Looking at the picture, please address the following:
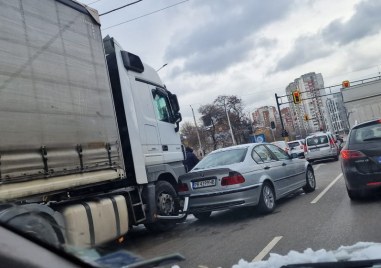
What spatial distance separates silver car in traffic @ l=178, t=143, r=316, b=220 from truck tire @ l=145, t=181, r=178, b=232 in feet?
0.89

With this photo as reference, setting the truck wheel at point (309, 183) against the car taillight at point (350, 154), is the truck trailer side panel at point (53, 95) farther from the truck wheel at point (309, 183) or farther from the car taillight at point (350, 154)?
the truck wheel at point (309, 183)

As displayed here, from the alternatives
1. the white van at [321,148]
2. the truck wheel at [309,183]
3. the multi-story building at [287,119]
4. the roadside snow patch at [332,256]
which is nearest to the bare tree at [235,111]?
the multi-story building at [287,119]

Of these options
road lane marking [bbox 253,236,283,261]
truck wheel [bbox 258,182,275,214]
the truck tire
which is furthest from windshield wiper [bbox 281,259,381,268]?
truck wheel [bbox 258,182,275,214]

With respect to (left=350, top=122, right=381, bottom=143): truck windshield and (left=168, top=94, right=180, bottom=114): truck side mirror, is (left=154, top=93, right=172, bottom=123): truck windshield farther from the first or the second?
(left=350, top=122, right=381, bottom=143): truck windshield

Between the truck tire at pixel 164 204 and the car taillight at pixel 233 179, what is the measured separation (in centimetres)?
101

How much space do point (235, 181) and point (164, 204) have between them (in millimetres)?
1347

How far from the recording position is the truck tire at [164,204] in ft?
26.6

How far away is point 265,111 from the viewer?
10031 centimetres

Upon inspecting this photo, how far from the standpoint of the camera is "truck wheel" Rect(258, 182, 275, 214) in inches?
336

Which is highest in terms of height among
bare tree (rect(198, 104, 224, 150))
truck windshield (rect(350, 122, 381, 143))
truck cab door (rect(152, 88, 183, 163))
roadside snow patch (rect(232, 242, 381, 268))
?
bare tree (rect(198, 104, 224, 150))

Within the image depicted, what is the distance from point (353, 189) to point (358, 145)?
80 cm

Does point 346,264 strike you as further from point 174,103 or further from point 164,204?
point 174,103

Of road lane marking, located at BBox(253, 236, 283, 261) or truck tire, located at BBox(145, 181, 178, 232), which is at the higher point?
truck tire, located at BBox(145, 181, 178, 232)

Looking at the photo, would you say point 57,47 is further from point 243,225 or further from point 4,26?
point 243,225
